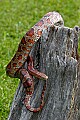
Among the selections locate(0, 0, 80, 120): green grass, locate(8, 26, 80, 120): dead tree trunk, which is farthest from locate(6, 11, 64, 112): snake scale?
locate(0, 0, 80, 120): green grass

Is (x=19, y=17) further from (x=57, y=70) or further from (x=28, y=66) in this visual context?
(x=57, y=70)

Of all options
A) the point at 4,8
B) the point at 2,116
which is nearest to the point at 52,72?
the point at 2,116

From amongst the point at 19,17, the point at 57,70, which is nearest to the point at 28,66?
the point at 57,70

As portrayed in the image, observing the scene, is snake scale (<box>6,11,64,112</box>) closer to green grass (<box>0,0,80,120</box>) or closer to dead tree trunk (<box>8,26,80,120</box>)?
dead tree trunk (<box>8,26,80,120</box>)

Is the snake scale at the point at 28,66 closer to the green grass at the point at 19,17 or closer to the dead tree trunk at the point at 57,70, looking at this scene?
the dead tree trunk at the point at 57,70

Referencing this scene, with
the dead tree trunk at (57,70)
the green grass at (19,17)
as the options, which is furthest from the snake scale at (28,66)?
the green grass at (19,17)

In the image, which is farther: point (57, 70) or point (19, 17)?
point (19, 17)
